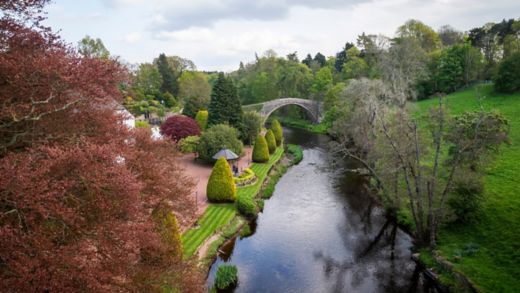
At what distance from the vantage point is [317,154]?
46750 mm

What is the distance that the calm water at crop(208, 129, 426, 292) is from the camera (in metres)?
18.7

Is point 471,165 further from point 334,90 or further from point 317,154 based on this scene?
point 334,90

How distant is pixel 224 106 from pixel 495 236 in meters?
32.8

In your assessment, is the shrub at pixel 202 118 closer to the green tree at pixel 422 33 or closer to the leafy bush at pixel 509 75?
the leafy bush at pixel 509 75

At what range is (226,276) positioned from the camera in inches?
714

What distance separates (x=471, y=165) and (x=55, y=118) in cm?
2388

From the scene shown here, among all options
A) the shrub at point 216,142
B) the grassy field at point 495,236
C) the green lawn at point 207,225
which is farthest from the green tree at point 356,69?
the green lawn at point 207,225

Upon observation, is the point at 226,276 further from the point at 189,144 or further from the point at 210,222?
the point at 189,144

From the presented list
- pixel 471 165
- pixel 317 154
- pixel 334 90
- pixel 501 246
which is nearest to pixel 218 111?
pixel 317 154

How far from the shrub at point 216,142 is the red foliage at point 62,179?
25.9m

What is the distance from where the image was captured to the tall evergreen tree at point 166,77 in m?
78.7

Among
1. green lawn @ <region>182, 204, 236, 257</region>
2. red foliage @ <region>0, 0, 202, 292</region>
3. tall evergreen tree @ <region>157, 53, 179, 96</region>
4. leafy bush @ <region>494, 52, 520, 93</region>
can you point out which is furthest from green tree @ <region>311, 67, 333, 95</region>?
red foliage @ <region>0, 0, 202, 292</region>

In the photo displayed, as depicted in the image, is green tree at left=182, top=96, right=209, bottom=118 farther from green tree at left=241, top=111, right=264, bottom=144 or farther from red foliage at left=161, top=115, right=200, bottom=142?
red foliage at left=161, top=115, right=200, bottom=142

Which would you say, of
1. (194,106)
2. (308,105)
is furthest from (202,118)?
(308,105)
